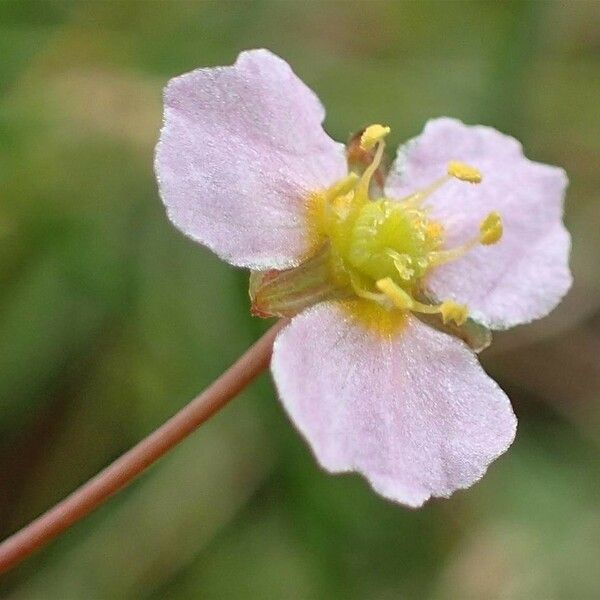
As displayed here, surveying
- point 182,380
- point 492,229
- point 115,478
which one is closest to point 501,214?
point 492,229

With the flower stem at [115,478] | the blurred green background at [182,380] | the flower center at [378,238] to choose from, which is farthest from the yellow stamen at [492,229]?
the blurred green background at [182,380]

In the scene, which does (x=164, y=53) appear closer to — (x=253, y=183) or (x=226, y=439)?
(x=226, y=439)

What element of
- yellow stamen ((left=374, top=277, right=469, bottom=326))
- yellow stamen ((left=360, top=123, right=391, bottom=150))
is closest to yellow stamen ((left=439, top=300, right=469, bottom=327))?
yellow stamen ((left=374, top=277, right=469, bottom=326))

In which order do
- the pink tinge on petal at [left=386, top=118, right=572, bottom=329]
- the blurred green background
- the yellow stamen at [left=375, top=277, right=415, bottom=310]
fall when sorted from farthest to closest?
1. the blurred green background
2. the pink tinge on petal at [left=386, top=118, right=572, bottom=329]
3. the yellow stamen at [left=375, top=277, right=415, bottom=310]

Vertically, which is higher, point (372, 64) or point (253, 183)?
point (253, 183)

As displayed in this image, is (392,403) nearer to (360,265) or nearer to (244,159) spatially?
(360,265)

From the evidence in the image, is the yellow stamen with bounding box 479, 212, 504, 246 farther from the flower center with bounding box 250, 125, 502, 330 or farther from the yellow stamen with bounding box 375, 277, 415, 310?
the yellow stamen with bounding box 375, 277, 415, 310

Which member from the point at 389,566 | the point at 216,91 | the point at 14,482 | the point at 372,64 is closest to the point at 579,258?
the point at 372,64
